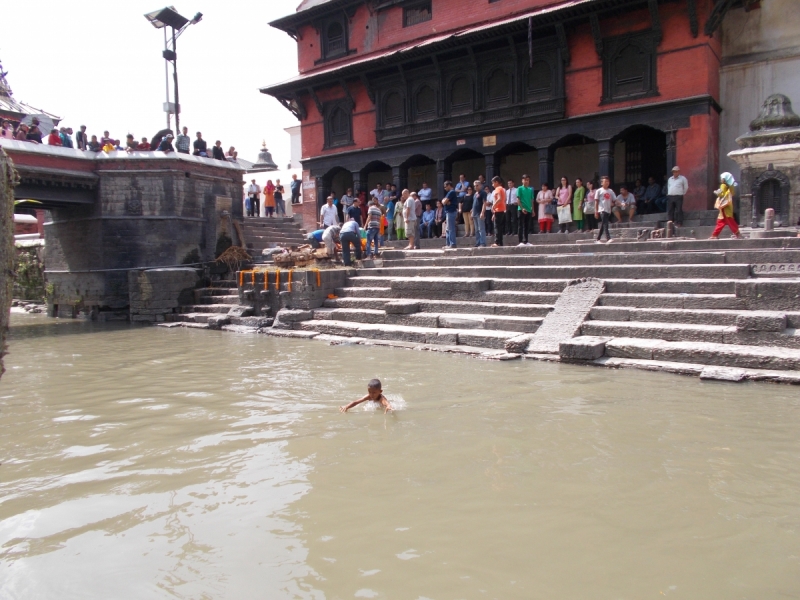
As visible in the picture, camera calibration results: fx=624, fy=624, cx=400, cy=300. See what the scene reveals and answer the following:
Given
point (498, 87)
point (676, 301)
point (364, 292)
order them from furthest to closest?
point (498, 87) < point (364, 292) < point (676, 301)

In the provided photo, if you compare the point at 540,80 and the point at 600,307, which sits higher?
the point at 540,80

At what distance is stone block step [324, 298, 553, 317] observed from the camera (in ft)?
32.4

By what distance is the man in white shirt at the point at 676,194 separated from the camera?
14.1 m

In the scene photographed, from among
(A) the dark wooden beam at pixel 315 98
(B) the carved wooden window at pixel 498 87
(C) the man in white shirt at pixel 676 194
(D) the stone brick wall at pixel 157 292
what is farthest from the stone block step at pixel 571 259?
(A) the dark wooden beam at pixel 315 98

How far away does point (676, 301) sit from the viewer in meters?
8.73

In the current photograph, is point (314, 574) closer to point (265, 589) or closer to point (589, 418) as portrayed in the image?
point (265, 589)

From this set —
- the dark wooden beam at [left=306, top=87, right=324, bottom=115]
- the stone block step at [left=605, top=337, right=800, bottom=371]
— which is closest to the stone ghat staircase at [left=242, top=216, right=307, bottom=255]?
the dark wooden beam at [left=306, top=87, right=324, bottom=115]

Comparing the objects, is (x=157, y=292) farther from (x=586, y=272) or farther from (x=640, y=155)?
(x=640, y=155)

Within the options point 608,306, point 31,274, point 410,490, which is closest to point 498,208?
point 608,306

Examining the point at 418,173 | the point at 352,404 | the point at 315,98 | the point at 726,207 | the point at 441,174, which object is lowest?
the point at 352,404

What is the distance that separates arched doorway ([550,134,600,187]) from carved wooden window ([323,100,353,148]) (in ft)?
24.0

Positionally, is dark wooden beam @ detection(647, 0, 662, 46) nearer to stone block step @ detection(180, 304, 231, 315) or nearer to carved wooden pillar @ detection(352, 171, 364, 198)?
carved wooden pillar @ detection(352, 171, 364, 198)

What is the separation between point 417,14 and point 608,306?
1536 cm

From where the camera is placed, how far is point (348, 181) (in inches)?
959
